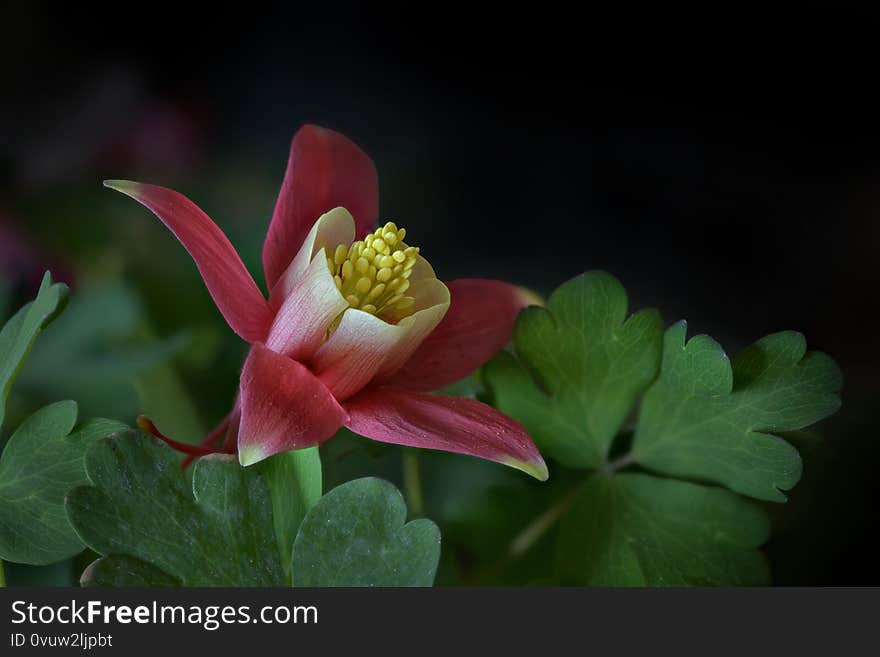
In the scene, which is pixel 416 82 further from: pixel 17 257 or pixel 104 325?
pixel 104 325

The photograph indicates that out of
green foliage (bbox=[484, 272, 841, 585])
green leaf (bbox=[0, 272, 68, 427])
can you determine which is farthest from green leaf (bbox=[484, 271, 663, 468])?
green leaf (bbox=[0, 272, 68, 427])

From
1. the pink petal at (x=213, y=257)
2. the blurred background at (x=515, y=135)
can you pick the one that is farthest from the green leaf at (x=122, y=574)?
the blurred background at (x=515, y=135)

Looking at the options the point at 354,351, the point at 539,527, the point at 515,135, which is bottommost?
the point at 539,527

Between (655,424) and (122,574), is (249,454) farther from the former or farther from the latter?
(655,424)

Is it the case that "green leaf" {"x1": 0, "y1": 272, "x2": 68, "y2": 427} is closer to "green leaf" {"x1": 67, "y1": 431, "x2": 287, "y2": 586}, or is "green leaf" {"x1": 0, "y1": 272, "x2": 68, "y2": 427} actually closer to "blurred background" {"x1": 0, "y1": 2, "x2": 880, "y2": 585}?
"green leaf" {"x1": 67, "y1": 431, "x2": 287, "y2": 586}

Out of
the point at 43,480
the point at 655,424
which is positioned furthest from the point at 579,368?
the point at 43,480

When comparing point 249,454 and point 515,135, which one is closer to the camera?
point 249,454
